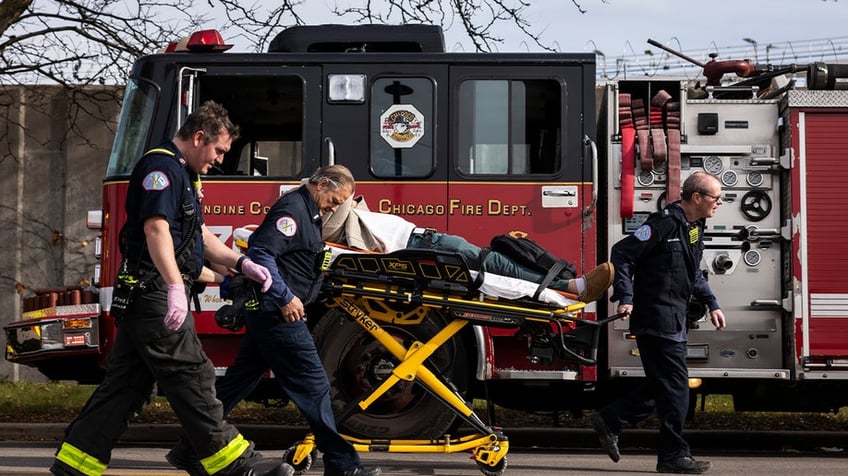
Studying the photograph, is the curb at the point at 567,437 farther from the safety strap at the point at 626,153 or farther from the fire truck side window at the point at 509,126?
the fire truck side window at the point at 509,126

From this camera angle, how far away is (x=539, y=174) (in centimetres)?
881

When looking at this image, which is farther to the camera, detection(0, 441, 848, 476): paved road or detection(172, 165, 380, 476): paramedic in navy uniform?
detection(0, 441, 848, 476): paved road

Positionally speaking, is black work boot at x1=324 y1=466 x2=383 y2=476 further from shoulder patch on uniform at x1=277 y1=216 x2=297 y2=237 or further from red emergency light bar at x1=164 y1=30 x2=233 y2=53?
red emergency light bar at x1=164 y1=30 x2=233 y2=53

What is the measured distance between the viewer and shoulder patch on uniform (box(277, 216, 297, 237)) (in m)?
6.76

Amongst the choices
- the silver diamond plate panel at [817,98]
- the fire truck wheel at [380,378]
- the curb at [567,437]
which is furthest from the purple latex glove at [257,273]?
the silver diamond plate panel at [817,98]

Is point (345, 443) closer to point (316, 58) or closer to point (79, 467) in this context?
point (79, 467)

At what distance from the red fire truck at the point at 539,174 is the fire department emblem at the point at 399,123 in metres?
0.01

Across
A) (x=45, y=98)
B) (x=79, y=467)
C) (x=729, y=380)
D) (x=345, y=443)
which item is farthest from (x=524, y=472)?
(x=45, y=98)

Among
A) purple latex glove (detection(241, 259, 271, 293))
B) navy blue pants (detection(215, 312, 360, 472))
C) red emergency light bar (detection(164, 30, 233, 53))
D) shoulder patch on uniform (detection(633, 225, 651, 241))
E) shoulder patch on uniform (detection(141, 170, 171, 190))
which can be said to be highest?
red emergency light bar (detection(164, 30, 233, 53))

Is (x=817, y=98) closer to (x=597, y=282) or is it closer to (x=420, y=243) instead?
(x=597, y=282)

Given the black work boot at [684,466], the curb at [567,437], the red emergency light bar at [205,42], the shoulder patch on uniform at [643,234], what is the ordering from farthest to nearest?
the curb at [567,437] < the red emergency light bar at [205,42] < the shoulder patch on uniform at [643,234] < the black work boot at [684,466]

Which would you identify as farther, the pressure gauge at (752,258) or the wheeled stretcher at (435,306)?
the pressure gauge at (752,258)

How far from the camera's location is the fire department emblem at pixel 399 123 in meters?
8.91

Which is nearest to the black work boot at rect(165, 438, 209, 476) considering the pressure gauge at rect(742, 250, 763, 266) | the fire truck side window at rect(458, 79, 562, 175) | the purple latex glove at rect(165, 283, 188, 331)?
the purple latex glove at rect(165, 283, 188, 331)
